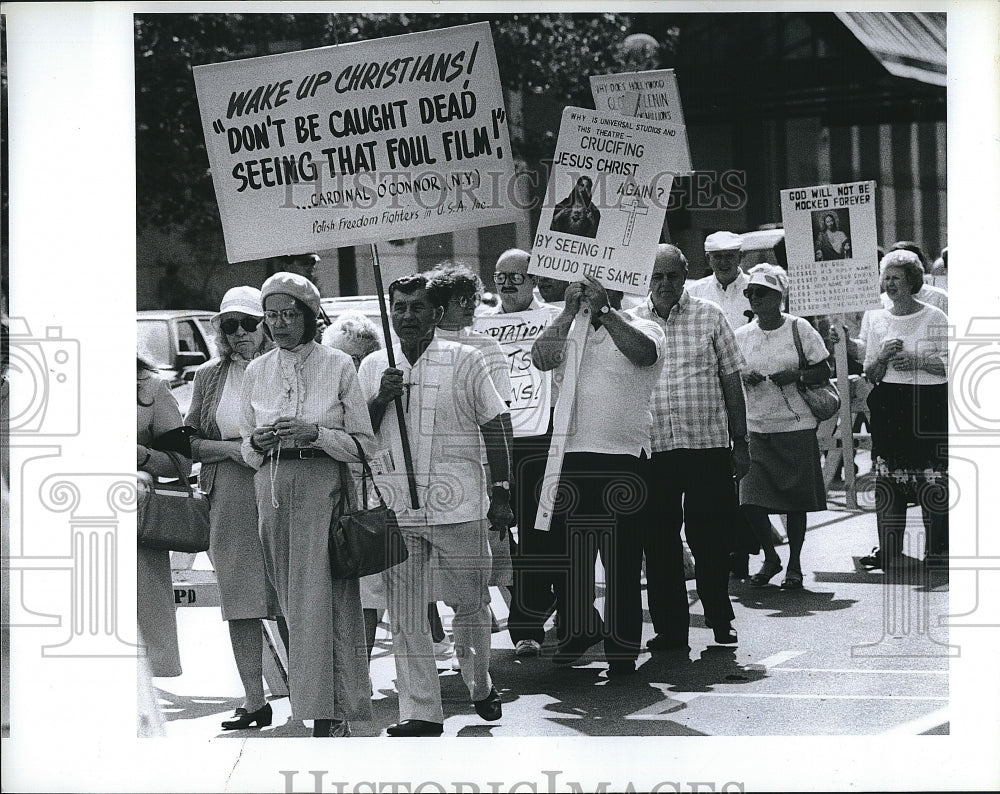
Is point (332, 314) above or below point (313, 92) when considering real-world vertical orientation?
below

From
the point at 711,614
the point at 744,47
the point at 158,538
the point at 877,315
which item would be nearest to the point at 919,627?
the point at 711,614

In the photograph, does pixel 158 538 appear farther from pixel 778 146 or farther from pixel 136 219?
pixel 778 146

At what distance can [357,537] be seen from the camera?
6.15 meters

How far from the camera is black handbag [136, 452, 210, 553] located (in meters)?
6.29

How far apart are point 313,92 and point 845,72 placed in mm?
2338

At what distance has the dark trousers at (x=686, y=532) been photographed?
7211 mm

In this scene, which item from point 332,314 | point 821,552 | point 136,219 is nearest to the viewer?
point 136,219

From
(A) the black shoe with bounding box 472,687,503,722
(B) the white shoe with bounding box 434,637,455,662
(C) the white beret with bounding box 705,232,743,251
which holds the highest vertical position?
(C) the white beret with bounding box 705,232,743,251

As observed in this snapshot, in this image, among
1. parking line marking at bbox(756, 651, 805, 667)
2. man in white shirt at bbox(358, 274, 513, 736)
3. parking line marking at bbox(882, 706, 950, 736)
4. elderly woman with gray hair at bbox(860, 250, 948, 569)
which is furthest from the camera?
parking line marking at bbox(756, 651, 805, 667)

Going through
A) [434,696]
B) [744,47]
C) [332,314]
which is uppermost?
[744,47]

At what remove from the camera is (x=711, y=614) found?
720cm

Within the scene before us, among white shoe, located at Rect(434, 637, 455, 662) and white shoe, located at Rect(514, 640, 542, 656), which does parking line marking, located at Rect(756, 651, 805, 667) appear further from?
white shoe, located at Rect(434, 637, 455, 662)

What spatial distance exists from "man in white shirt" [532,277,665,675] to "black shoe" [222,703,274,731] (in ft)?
3.93

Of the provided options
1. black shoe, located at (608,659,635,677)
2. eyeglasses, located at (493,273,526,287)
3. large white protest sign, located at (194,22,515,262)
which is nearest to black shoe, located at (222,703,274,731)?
black shoe, located at (608,659,635,677)
